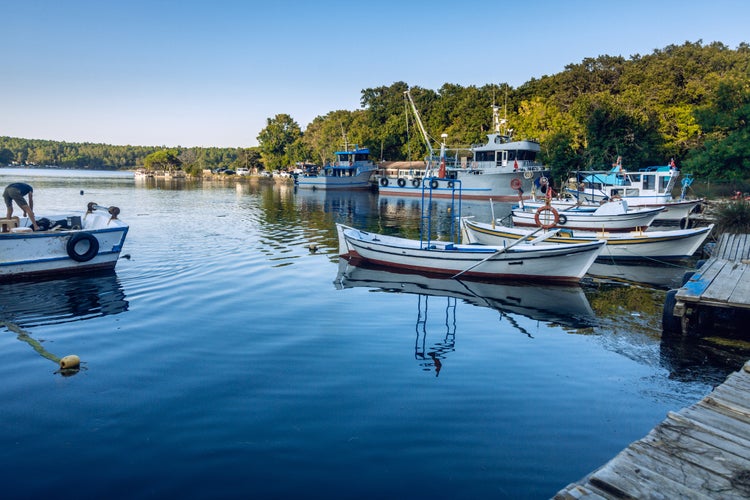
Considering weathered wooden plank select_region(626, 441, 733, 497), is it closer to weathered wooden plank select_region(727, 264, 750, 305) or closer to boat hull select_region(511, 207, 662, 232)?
weathered wooden plank select_region(727, 264, 750, 305)

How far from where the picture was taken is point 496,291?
1623 cm

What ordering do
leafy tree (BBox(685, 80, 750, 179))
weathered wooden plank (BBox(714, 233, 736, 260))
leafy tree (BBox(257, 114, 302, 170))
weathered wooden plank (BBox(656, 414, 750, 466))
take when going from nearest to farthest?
weathered wooden plank (BBox(656, 414, 750, 466)) → weathered wooden plank (BBox(714, 233, 736, 260)) → leafy tree (BBox(685, 80, 750, 179)) → leafy tree (BBox(257, 114, 302, 170))

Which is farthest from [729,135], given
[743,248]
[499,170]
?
[499,170]

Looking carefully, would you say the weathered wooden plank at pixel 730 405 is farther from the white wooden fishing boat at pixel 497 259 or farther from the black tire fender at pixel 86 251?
the black tire fender at pixel 86 251

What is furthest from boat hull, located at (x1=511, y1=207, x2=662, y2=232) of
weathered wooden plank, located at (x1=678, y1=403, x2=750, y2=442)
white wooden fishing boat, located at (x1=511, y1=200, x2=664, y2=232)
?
weathered wooden plank, located at (x1=678, y1=403, x2=750, y2=442)

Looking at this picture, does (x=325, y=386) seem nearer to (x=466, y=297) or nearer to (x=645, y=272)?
(x=466, y=297)

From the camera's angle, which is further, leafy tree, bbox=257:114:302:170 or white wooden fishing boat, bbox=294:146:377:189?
leafy tree, bbox=257:114:302:170

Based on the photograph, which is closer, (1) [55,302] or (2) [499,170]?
(1) [55,302]

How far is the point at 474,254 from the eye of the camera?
17.1 metres

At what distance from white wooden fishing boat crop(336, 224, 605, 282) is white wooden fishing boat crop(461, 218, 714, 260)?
2.28m

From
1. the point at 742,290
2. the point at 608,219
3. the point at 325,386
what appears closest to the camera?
the point at 325,386

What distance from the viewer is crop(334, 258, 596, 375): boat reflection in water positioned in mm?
12125

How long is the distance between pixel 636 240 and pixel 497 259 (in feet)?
25.1

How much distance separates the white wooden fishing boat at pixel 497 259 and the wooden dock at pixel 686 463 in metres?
11.1
